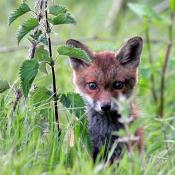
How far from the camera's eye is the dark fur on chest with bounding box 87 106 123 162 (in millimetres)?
5934

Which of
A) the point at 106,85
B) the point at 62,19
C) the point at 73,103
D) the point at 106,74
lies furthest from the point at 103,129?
the point at 62,19

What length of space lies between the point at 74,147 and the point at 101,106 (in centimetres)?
103

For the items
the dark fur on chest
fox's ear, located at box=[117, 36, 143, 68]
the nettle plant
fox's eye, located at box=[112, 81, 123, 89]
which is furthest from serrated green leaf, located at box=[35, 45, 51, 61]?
fox's ear, located at box=[117, 36, 143, 68]

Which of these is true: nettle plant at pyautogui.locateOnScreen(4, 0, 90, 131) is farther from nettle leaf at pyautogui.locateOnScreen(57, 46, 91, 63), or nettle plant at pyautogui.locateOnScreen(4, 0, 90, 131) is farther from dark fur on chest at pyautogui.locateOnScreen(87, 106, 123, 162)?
dark fur on chest at pyautogui.locateOnScreen(87, 106, 123, 162)

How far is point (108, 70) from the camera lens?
21.1 feet

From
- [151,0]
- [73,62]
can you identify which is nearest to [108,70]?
[73,62]

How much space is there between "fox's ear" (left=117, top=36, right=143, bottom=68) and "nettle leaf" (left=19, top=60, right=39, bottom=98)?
5.05 ft

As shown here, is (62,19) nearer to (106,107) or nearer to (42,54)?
(42,54)

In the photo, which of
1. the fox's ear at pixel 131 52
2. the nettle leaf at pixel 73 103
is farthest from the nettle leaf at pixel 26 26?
the fox's ear at pixel 131 52

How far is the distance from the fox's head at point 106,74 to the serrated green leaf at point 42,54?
877mm

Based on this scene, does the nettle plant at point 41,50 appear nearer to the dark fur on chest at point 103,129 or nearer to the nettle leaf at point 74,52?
the nettle leaf at point 74,52

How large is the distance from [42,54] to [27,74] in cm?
24

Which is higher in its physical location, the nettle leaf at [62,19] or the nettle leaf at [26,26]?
the nettle leaf at [62,19]

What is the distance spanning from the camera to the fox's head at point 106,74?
248 inches
